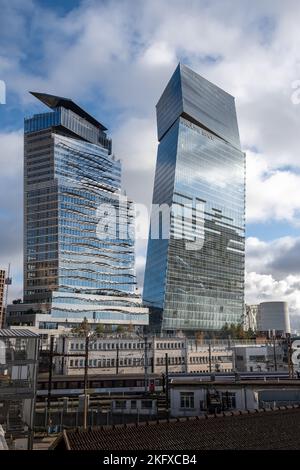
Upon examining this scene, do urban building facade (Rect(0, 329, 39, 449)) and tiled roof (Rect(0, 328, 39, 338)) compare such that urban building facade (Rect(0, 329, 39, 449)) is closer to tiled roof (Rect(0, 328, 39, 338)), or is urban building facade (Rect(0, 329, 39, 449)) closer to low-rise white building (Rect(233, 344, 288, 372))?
tiled roof (Rect(0, 328, 39, 338))

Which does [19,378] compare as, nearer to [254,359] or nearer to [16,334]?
[16,334]

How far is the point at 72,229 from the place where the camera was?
17338cm

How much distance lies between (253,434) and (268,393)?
2187 inches

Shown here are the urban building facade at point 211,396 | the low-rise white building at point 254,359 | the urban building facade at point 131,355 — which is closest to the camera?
the urban building facade at point 211,396

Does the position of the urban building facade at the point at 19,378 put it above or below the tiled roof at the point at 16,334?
below

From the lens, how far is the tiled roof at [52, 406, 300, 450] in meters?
22.0

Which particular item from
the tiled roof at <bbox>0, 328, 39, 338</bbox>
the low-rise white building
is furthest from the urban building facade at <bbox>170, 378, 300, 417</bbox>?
the low-rise white building

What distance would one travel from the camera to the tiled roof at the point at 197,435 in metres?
22.0

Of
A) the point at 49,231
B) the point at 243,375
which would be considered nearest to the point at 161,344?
the point at 243,375

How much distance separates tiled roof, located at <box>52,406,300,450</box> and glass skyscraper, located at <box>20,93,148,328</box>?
425 feet

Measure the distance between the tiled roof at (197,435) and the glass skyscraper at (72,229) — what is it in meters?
129

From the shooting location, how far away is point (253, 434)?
2561cm

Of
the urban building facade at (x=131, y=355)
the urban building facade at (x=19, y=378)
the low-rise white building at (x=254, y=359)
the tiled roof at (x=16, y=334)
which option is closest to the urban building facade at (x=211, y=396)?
the urban building facade at (x=19, y=378)

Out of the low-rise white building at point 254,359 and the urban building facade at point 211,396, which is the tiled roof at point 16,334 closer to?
the urban building facade at point 211,396
